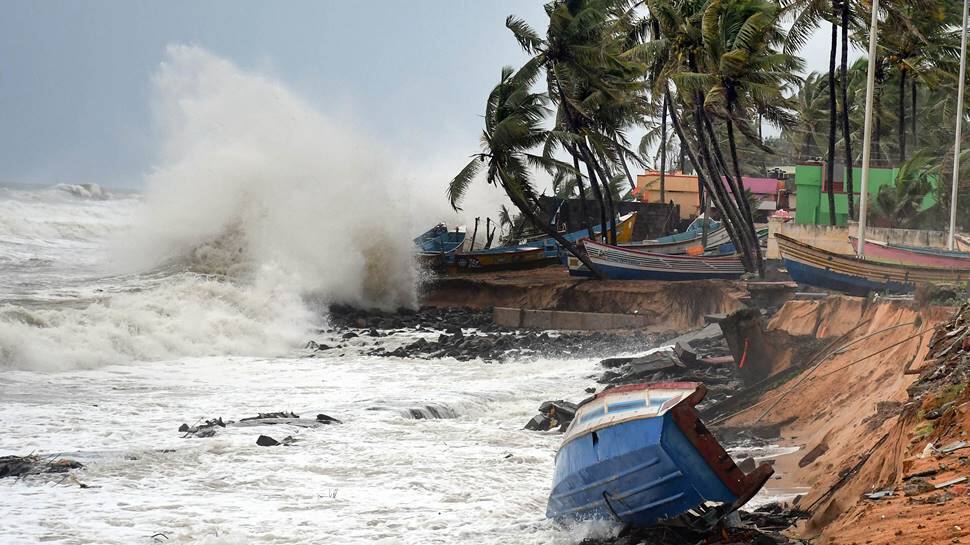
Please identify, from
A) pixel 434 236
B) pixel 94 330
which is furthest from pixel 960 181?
pixel 94 330

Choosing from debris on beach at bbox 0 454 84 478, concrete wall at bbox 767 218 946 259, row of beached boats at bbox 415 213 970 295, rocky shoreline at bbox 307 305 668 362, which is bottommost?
rocky shoreline at bbox 307 305 668 362

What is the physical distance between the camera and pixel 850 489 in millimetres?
9523

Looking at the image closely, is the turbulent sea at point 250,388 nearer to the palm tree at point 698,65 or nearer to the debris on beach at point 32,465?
the debris on beach at point 32,465

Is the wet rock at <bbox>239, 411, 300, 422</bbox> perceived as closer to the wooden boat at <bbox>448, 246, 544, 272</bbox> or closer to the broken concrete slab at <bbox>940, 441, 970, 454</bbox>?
the broken concrete slab at <bbox>940, 441, 970, 454</bbox>

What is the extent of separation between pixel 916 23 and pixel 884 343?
85.1 feet

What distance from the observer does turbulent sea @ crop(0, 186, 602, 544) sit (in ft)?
35.7

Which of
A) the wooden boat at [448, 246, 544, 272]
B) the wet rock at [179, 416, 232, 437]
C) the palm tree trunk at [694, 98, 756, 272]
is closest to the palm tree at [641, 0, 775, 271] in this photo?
the palm tree trunk at [694, 98, 756, 272]

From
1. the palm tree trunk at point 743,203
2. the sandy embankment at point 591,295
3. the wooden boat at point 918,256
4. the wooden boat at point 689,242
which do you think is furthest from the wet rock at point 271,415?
the wooden boat at point 689,242

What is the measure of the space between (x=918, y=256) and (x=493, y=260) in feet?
51.0

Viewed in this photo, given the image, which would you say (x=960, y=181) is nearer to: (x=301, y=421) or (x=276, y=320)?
(x=276, y=320)

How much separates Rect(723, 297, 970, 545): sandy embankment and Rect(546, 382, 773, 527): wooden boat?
852 mm

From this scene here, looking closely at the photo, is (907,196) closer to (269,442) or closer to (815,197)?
(815,197)

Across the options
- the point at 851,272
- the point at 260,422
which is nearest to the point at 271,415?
the point at 260,422

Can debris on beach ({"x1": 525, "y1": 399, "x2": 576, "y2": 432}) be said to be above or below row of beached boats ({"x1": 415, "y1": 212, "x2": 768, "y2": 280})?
below
